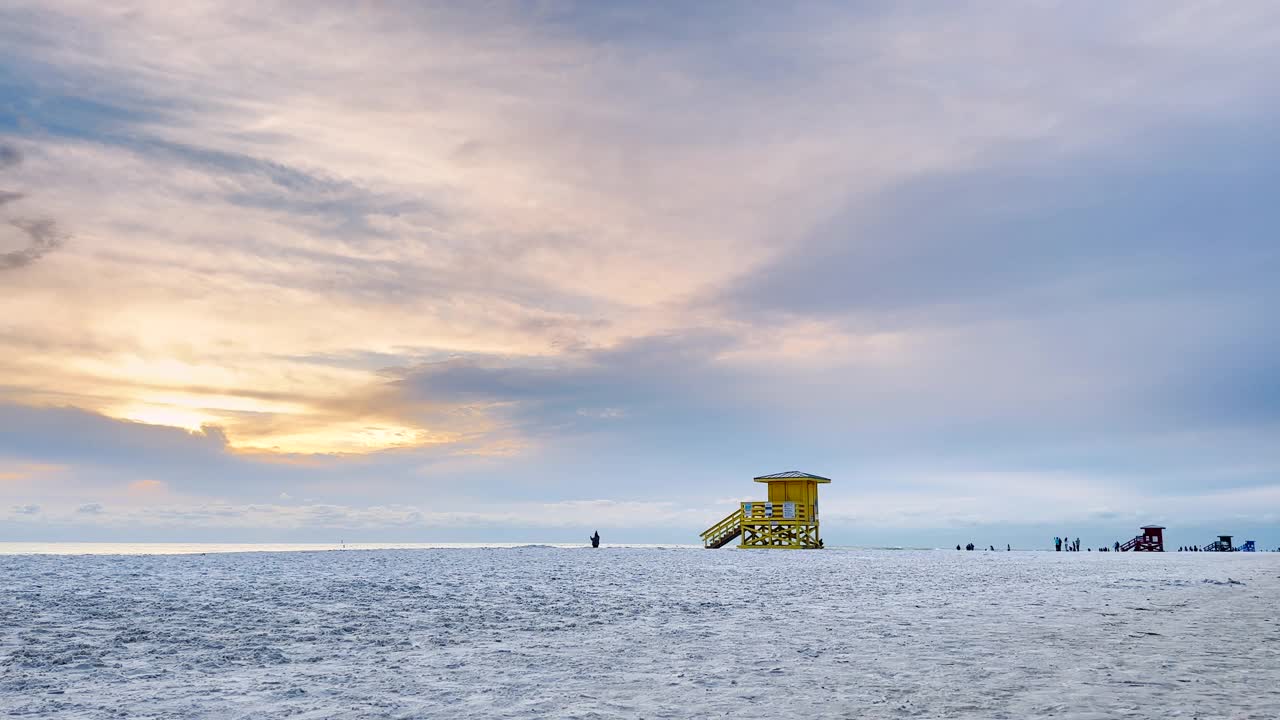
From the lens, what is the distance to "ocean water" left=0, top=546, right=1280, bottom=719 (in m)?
10.9

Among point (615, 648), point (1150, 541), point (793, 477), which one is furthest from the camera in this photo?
point (1150, 541)

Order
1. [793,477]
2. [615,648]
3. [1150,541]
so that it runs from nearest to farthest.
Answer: [615,648] → [793,477] → [1150,541]

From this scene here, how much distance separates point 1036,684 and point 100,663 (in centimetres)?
1262

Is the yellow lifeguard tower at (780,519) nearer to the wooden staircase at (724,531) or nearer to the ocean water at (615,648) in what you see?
the wooden staircase at (724,531)

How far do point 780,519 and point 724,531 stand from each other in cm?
401

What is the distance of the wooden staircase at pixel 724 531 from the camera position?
6456 centimetres

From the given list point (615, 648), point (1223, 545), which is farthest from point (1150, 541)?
point (615, 648)

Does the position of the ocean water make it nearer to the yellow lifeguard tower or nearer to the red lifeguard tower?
the yellow lifeguard tower

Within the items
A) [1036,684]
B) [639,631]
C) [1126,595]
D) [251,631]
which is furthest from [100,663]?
[1126,595]

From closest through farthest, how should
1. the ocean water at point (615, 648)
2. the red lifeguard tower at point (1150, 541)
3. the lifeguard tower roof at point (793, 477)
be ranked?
1. the ocean water at point (615, 648)
2. the lifeguard tower roof at point (793, 477)
3. the red lifeguard tower at point (1150, 541)

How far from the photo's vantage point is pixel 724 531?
214 feet

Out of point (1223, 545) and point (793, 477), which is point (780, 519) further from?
point (1223, 545)

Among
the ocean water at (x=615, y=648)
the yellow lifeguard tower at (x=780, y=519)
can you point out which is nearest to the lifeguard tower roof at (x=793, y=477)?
the yellow lifeguard tower at (x=780, y=519)

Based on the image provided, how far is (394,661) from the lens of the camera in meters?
13.9
